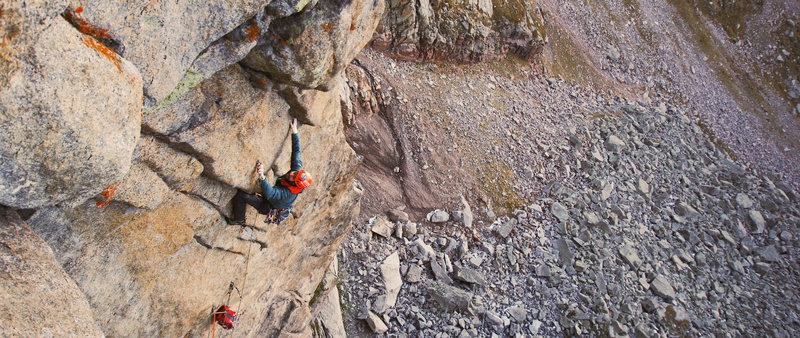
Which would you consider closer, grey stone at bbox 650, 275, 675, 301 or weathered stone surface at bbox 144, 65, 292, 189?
weathered stone surface at bbox 144, 65, 292, 189

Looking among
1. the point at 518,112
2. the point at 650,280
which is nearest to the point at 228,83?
the point at 518,112

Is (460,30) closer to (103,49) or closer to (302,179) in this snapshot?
(302,179)

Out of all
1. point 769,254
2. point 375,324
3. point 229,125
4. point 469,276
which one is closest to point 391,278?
point 375,324

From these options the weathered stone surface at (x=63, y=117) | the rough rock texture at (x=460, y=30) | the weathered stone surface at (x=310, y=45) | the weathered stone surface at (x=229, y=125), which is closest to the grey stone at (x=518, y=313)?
the weathered stone surface at (x=229, y=125)

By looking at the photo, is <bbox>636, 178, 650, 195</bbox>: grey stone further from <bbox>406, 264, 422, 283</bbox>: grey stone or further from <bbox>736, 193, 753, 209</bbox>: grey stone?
<bbox>406, 264, 422, 283</bbox>: grey stone

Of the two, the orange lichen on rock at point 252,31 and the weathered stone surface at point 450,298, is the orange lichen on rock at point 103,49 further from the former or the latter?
the weathered stone surface at point 450,298

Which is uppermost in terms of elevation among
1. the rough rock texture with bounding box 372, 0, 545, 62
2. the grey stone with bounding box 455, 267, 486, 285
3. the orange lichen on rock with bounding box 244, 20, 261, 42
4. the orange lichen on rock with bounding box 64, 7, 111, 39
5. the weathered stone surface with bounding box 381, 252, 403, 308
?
the rough rock texture with bounding box 372, 0, 545, 62

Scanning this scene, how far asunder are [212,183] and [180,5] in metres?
4.37

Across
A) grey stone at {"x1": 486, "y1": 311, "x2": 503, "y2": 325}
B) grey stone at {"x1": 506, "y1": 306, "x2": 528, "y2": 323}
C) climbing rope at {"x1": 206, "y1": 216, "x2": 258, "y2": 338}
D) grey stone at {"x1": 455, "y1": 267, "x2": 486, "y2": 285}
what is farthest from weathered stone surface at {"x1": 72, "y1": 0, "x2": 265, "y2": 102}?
grey stone at {"x1": 506, "y1": 306, "x2": 528, "y2": 323}

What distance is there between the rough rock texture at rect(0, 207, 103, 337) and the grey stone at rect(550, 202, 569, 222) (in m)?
23.9

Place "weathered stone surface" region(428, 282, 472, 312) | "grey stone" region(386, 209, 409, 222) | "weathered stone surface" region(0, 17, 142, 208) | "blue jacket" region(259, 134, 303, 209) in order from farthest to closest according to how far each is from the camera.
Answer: "grey stone" region(386, 209, 409, 222) < "weathered stone surface" region(428, 282, 472, 312) < "blue jacket" region(259, 134, 303, 209) < "weathered stone surface" region(0, 17, 142, 208)

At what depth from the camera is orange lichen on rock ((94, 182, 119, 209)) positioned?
23.8 feet

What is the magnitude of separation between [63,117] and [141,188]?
293cm

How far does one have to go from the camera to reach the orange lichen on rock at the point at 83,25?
5.35 metres
